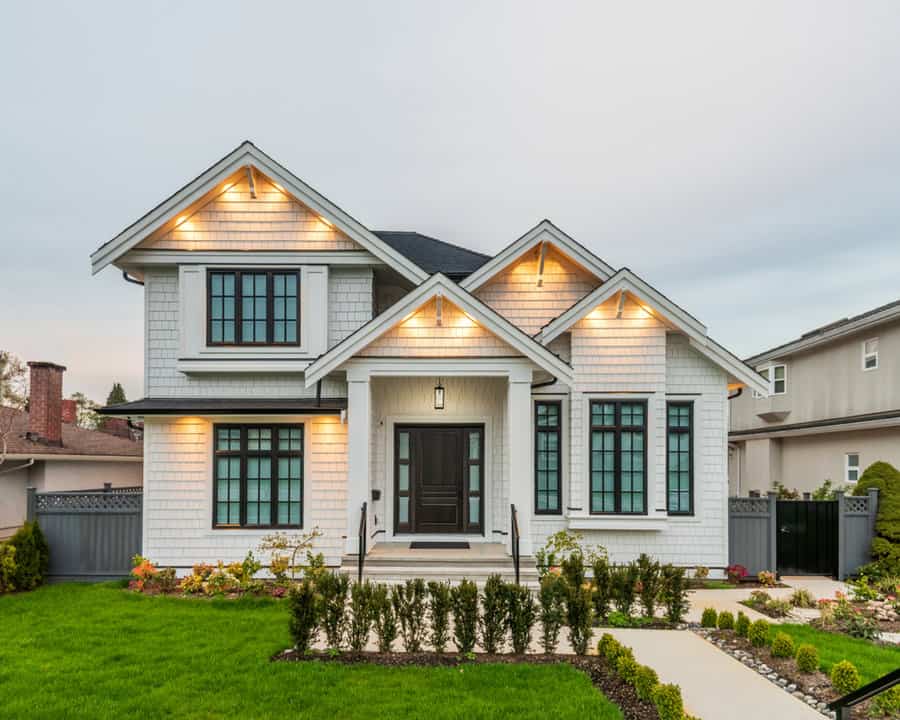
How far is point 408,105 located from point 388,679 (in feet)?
65.2

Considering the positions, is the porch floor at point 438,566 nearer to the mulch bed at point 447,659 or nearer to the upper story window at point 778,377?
the mulch bed at point 447,659

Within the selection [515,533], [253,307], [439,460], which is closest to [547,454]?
[439,460]

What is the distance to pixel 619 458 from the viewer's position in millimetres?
10891

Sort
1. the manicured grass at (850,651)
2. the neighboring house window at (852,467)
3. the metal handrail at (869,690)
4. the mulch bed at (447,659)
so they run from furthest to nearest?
the neighboring house window at (852,467), the manicured grass at (850,651), the mulch bed at (447,659), the metal handrail at (869,690)

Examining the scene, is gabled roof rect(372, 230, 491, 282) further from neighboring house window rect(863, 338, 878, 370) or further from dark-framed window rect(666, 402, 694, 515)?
neighboring house window rect(863, 338, 878, 370)

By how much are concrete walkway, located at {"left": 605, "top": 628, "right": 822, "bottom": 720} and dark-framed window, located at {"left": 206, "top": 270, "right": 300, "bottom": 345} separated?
7526 millimetres

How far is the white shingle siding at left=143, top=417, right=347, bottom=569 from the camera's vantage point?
35.3 ft

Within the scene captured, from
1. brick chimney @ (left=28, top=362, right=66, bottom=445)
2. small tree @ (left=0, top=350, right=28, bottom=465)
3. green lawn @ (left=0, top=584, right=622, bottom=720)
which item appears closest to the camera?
green lawn @ (left=0, top=584, right=622, bottom=720)

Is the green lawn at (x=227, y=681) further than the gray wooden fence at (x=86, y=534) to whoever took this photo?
No

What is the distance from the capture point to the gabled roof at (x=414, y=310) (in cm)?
955

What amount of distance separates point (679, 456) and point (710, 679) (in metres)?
5.45

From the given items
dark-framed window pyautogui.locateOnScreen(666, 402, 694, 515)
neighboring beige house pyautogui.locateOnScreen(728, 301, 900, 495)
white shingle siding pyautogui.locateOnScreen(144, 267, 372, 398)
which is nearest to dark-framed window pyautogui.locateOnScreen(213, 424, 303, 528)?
white shingle siding pyautogui.locateOnScreen(144, 267, 372, 398)

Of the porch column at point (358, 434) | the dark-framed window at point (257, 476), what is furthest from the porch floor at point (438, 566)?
the dark-framed window at point (257, 476)

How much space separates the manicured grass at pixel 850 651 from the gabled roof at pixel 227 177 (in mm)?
7828
